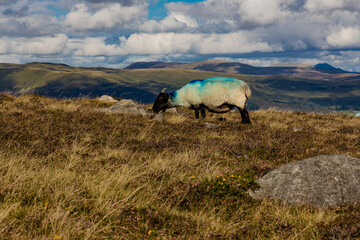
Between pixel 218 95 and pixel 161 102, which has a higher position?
pixel 218 95

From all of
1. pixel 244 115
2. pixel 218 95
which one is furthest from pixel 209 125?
pixel 244 115

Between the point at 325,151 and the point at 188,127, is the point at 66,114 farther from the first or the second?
the point at 325,151

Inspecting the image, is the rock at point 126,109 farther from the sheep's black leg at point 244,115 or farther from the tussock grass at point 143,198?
the tussock grass at point 143,198

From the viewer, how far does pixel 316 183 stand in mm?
6023

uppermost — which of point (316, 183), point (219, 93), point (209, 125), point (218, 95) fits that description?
point (219, 93)

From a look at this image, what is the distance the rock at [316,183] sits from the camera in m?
5.79

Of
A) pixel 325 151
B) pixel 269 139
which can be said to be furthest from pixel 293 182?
pixel 269 139

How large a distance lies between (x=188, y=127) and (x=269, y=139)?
3.61 m

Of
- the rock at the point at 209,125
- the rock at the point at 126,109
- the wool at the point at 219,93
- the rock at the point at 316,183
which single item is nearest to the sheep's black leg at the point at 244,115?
the wool at the point at 219,93

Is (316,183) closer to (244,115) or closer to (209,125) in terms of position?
(209,125)

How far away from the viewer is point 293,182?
6.07m

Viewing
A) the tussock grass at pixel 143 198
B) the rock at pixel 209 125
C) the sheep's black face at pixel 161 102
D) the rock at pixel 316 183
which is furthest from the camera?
the sheep's black face at pixel 161 102

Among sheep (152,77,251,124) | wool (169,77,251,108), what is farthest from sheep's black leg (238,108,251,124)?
wool (169,77,251,108)

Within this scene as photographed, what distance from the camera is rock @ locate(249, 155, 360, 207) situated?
579 cm
